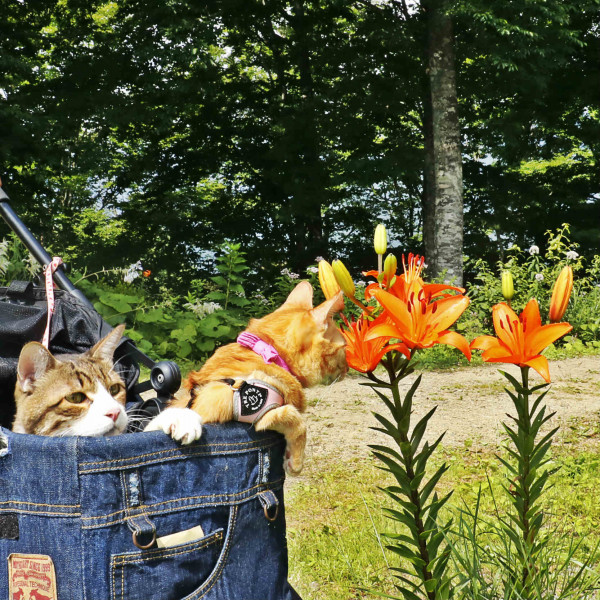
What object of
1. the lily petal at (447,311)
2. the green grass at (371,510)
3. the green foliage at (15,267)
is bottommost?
the green grass at (371,510)

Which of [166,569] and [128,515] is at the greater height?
[128,515]

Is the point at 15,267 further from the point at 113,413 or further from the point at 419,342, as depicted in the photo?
the point at 419,342

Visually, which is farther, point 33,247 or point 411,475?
point 33,247

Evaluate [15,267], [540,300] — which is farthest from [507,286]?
[540,300]

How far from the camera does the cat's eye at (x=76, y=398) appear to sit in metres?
1.85

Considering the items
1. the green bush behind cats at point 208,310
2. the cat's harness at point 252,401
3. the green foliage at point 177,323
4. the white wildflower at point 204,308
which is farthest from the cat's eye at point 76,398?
the white wildflower at point 204,308

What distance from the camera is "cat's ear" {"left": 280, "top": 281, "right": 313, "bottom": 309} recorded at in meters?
2.29

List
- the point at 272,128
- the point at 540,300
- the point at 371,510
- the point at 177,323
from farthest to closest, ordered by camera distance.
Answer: the point at 272,128, the point at 540,300, the point at 177,323, the point at 371,510

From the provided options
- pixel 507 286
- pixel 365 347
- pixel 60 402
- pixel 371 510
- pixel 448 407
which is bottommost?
pixel 371 510

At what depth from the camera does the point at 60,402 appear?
1.85m

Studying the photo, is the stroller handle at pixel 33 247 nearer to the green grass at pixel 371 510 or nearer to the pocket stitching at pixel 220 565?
the pocket stitching at pixel 220 565

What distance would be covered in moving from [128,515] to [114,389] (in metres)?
0.71

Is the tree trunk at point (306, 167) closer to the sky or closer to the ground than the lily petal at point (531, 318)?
closer to the sky

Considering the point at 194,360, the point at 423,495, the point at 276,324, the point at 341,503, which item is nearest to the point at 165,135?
the point at 194,360
